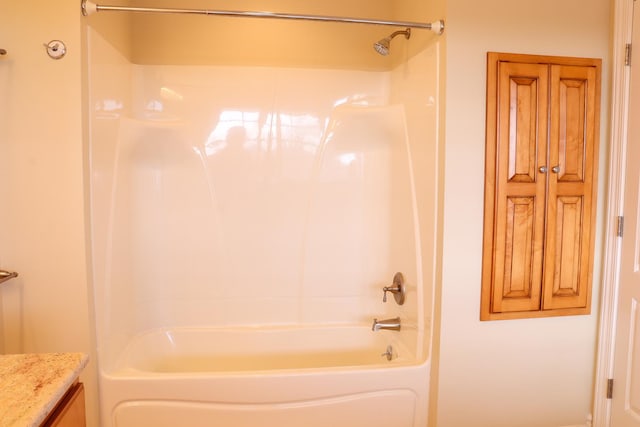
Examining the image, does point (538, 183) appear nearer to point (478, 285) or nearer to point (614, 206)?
point (614, 206)

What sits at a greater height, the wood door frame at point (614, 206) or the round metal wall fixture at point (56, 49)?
the round metal wall fixture at point (56, 49)

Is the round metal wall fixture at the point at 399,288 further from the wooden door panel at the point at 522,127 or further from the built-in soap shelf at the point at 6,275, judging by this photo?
the built-in soap shelf at the point at 6,275

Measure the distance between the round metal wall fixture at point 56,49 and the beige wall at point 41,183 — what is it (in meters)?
0.02

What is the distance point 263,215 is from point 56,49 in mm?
1320

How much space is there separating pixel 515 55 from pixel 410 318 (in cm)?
138

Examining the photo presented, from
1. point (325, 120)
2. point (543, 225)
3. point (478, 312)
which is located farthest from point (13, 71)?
point (543, 225)

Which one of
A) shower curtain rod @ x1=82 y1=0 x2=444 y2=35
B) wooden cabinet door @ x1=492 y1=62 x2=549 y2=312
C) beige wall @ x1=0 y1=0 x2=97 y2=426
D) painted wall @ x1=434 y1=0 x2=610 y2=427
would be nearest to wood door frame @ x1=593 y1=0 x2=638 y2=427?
painted wall @ x1=434 y1=0 x2=610 y2=427

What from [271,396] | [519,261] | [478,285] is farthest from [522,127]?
[271,396]

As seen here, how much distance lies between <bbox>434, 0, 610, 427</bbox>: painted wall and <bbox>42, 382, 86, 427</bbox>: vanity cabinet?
4.77 ft

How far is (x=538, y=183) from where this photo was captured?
1865mm

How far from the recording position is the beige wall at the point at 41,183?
166cm

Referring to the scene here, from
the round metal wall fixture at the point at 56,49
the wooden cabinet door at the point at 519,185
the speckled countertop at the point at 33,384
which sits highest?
the round metal wall fixture at the point at 56,49

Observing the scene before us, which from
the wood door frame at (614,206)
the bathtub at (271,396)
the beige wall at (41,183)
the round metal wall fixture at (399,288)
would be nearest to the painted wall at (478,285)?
the wood door frame at (614,206)

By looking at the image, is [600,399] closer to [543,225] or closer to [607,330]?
[607,330]
